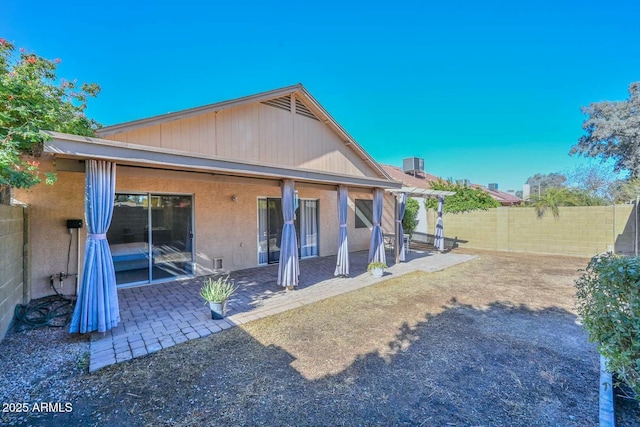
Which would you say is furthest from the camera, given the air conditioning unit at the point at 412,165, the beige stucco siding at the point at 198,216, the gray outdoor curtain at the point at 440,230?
the air conditioning unit at the point at 412,165

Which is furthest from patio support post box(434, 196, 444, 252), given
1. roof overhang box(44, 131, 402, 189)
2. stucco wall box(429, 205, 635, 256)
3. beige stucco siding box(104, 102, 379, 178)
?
roof overhang box(44, 131, 402, 189)

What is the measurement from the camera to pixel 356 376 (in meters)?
3.06

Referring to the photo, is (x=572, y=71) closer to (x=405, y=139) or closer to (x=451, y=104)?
(x=451, y=104)

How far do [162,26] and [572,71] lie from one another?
1489 centimetres

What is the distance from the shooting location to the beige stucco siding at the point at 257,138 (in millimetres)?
6306

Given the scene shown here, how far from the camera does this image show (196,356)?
348 cm

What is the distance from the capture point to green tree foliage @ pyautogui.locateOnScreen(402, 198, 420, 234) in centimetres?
1488

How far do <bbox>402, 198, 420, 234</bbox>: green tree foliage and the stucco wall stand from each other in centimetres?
158

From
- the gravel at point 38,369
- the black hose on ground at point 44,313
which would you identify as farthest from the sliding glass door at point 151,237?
the gravel at point 38,369

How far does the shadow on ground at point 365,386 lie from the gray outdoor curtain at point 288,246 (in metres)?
2.15

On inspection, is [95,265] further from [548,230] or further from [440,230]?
[548,230]

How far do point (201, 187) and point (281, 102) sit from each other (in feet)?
11.8

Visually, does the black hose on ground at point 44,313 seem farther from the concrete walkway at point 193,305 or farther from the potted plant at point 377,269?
the potted plant at point 377,269

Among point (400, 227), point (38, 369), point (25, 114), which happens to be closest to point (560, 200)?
point (400, 227)
